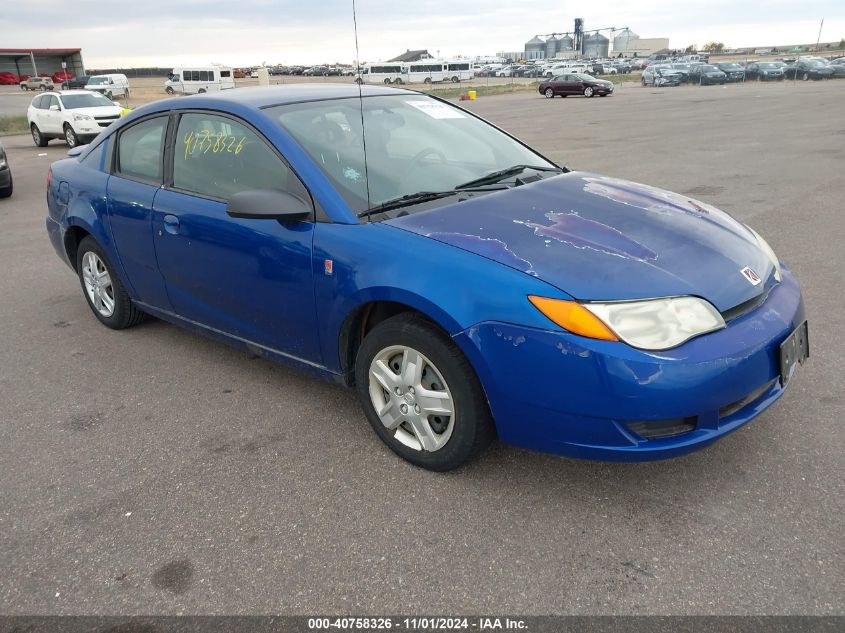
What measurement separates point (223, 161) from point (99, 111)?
17.2 metres

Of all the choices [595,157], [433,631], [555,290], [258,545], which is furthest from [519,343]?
[595,157]

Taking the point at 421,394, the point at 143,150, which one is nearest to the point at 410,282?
the point at 421,394

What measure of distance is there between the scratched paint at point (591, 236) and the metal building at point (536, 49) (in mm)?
156108

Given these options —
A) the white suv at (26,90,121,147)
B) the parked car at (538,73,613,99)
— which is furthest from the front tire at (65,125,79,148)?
the parked car at (538,73,613,99)

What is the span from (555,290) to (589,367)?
0.30 meters

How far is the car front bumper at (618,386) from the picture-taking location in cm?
238

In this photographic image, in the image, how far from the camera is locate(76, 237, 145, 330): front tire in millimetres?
4652

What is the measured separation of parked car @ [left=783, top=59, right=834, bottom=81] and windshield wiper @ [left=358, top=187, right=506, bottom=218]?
5218cm

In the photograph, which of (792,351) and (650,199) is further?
(650,199)

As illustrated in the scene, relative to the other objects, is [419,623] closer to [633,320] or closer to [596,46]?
[633,320]

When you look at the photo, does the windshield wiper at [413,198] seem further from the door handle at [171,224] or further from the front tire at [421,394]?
the door handle at [171,224]

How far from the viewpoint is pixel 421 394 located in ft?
9.42

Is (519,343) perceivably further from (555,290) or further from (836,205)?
(836,205)

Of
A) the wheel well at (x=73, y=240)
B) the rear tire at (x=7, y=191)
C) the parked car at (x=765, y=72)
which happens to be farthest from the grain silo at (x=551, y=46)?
the wheel well at (x=73, y=240)
